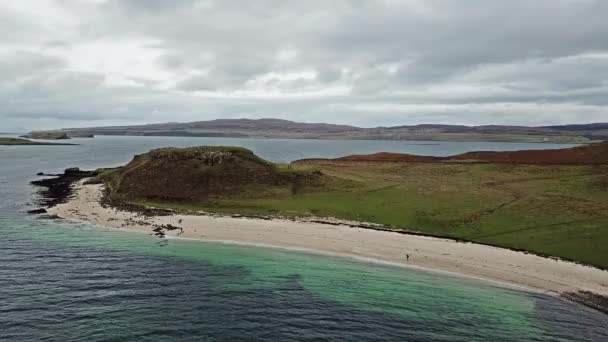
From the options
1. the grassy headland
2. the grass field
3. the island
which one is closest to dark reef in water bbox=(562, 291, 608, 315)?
the island

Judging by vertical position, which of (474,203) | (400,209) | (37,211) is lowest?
(37,211)

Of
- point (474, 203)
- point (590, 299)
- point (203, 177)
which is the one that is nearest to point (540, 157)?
point (474, 203)

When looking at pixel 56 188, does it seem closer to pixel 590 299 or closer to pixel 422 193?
pixel 422 193

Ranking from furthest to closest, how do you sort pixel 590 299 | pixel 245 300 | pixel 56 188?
pixel 56 188 < pixel 590 299 < pixel 245 300

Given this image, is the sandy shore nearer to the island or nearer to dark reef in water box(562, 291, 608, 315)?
the island

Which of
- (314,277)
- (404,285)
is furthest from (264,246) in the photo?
(404,285)
